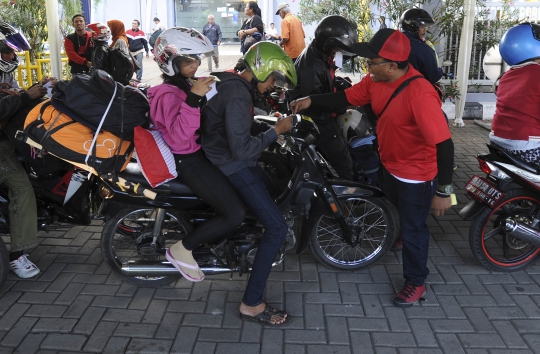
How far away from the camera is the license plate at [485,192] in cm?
395

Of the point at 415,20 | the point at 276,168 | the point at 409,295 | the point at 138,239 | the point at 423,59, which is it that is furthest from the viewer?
the point at 415,20

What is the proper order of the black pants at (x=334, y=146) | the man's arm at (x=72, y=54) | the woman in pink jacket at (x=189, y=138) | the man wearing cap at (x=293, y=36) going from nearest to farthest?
the woman in pink jacket at (x=189, y=138)
the black pants at (x=334, y=146)
the man's arm at (x=72, y=54)
the man wearing cap at (x=293, y=36)

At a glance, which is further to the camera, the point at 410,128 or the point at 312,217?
the point at 312,217

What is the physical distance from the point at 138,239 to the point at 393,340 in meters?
1.83

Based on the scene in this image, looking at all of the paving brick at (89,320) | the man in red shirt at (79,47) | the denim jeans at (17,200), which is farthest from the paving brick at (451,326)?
the man in red shirt at (79,47)

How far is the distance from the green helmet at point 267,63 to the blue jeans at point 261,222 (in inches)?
24.0

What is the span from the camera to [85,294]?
153 inches

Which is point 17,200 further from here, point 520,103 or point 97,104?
point 520,103

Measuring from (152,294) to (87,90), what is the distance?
1.47 m

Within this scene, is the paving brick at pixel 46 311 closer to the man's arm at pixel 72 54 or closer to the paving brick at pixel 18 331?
the paving brick at pixel 18 331

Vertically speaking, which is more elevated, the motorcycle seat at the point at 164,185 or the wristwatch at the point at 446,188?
the wristwatch at the point at 446,188

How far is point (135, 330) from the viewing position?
3465 mm

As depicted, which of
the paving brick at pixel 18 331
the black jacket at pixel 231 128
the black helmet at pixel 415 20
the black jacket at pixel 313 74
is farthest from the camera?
the black helmet at pixel 415 20

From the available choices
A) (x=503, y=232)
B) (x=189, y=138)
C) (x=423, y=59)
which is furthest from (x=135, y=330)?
(x=423, y=59)
